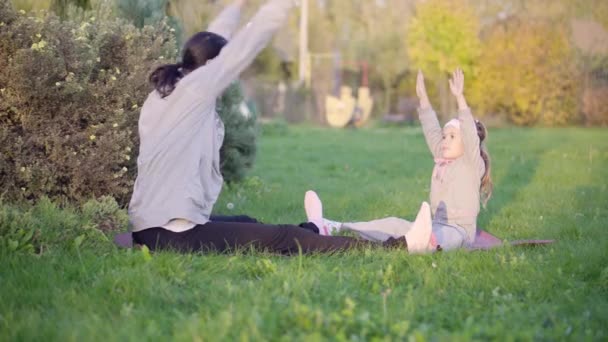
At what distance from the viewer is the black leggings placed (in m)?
4.52

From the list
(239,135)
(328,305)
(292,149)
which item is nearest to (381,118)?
(292,149)

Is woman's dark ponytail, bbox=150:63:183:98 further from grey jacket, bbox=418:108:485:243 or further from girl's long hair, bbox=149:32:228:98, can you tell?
grey jacket, bbox=418:108:485:243

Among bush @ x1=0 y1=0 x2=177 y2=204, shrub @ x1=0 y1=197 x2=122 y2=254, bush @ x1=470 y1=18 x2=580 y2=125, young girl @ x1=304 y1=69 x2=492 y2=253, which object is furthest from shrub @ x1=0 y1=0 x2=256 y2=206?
bush @ x1=470 y1=18 x2=580 y2=125

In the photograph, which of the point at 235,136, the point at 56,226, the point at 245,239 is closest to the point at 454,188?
the point at 245,239

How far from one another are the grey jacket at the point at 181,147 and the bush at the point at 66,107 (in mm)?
946

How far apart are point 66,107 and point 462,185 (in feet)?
9.78

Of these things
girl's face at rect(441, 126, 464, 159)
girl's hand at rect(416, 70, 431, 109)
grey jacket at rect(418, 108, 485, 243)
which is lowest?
grey jacket at rect(418, 108, 485, 243)

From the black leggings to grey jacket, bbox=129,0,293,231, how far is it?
0.09 m

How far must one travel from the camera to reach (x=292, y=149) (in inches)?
599

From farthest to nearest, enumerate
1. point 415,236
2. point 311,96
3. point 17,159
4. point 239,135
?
Answer: point 311,96 → point 239,135 → point 17,159 → point 415,236

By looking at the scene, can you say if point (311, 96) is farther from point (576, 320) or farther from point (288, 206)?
point (576, 320)

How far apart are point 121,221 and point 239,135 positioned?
363cm

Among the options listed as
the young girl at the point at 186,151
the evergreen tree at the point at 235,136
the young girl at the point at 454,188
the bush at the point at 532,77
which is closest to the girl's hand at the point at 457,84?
the young girl at the point at 454,188

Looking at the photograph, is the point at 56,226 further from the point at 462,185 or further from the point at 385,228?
the point at 462,185
